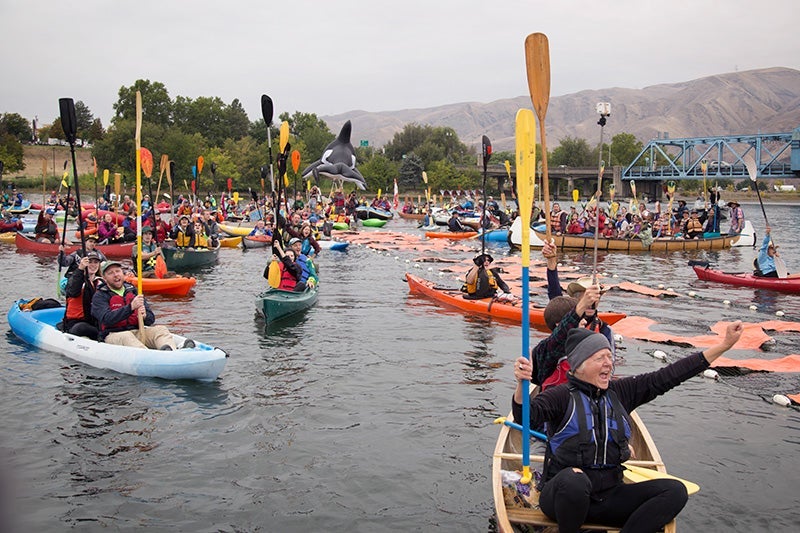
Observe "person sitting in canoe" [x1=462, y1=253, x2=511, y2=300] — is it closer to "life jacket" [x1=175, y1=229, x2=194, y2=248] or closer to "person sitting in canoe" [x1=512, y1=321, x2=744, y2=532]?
"person sitting in canoe" [x1=512, y1=321, x2=744, y2=532]

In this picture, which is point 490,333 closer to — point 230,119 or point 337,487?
point 337,487

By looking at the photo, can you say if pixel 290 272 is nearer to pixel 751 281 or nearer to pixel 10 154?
pixel 751 281

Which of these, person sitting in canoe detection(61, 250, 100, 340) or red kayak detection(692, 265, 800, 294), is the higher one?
person sitting in canoe detection(61, 250, 100, 340)

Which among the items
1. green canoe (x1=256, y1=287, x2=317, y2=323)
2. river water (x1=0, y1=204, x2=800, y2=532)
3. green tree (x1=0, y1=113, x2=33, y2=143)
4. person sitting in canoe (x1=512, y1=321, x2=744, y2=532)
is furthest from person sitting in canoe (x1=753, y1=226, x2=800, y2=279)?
green tree (x1=0, y1=113, x2=33, y2=143)

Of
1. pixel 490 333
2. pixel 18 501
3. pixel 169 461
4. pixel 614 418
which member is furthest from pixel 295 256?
pixel 614 418

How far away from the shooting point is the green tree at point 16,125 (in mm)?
90637

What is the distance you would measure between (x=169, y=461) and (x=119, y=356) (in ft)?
8.92

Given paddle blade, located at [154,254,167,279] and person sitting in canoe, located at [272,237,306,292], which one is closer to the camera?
person sitting in canoe, located at [272,237,306,292]

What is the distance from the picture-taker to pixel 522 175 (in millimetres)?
5523

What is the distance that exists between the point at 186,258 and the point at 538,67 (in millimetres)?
15994

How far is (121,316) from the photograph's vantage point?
932cm

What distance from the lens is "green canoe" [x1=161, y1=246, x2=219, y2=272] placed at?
20.4 metres

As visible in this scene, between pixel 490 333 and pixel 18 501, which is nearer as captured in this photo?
pixel 18 501

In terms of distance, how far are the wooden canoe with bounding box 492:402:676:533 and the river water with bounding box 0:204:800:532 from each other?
2.23 ft
